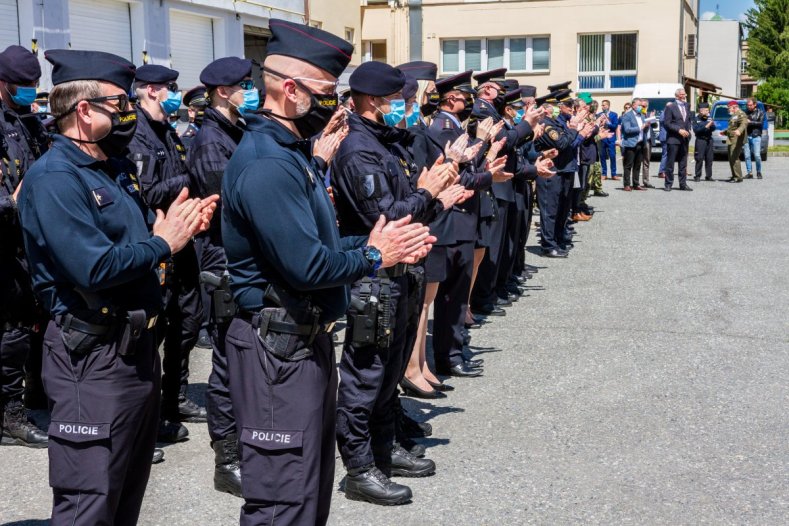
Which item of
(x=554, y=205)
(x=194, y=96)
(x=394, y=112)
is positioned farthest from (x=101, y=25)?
(x=394, y=112)

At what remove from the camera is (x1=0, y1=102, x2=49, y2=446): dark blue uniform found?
5.33 meters

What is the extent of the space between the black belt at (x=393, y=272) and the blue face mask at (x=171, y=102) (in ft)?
7.51

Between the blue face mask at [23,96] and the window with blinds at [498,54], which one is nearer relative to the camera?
the blue face mask at [23,96]

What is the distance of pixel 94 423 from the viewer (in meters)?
3.39

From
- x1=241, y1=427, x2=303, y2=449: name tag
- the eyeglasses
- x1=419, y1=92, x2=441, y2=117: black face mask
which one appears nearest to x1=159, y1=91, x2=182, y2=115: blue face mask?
x1=419, y1=92, x2=441, y2=117: black face mask

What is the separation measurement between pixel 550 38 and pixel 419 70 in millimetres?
34873

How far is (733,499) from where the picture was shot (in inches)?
192

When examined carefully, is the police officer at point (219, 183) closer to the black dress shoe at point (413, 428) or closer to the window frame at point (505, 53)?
the black dress shoe at point (413, 428)

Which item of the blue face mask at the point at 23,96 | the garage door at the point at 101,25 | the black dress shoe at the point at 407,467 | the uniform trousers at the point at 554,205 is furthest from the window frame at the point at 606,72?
the black dress shoe at the point at 407,467

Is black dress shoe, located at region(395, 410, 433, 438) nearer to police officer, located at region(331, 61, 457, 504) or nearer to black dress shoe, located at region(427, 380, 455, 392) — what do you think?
police officer, located at region(331, 61, 457, 504)

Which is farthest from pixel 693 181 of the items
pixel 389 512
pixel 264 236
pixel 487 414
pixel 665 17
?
pixel 264 236

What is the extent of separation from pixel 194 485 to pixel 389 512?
1.10 meters

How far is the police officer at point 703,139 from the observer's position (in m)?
22.6

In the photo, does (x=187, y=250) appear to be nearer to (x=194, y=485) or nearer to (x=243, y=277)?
(x=194, y=485)
